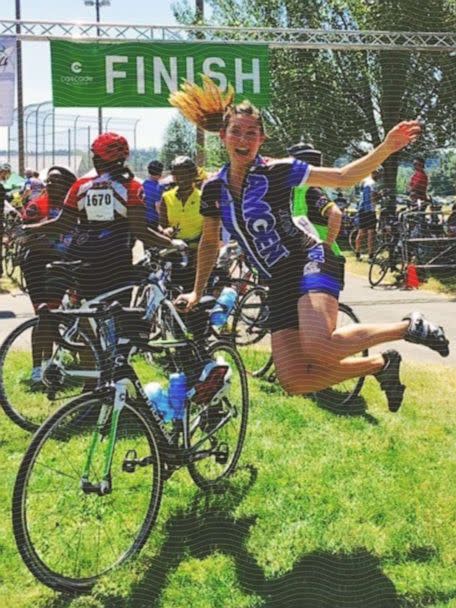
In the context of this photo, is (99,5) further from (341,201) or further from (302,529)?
(302,529)

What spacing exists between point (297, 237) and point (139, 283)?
120cm

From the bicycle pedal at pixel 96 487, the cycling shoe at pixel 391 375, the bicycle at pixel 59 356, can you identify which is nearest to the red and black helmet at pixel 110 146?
the bicycle at pixel 59 356

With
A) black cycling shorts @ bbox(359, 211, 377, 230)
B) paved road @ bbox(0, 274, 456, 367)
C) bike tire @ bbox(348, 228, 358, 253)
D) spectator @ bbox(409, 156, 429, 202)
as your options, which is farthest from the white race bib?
bike tire @ bbox(348, 228, 358, 253)

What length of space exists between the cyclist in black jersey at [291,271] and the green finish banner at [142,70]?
4905 millimetres

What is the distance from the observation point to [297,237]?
3586mm

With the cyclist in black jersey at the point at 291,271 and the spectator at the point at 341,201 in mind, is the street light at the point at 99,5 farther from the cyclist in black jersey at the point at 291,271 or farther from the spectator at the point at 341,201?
the spectator at the point at 341,201

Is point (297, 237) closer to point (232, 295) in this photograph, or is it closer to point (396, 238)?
point (232, 295)

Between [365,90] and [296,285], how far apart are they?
361 inches

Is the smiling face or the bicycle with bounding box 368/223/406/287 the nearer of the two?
the smiling face

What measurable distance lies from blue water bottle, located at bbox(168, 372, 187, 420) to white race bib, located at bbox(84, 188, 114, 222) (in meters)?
1.26

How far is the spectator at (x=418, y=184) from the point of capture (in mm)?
12184

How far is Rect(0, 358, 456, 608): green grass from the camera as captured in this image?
9.41 feet

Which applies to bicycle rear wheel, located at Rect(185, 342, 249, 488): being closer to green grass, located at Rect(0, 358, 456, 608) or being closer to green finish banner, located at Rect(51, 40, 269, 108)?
green grass, located at Rect(0, 358, 456, 608)

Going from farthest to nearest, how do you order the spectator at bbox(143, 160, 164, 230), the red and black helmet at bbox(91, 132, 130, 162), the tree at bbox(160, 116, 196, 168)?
the tree at bbox(160, 116, 196, 168)
the spectator at bbox(143, 160, 164, 230)
the red and black helmet at bbox(91, 132, 130, 162)
